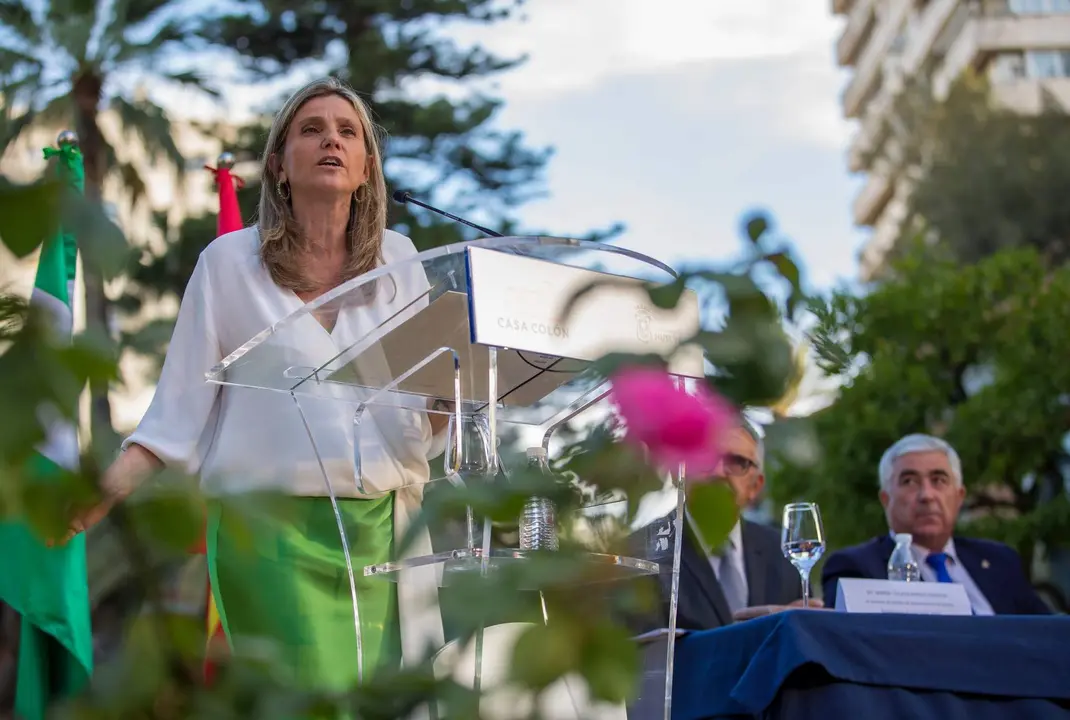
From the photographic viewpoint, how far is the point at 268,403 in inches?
89.4

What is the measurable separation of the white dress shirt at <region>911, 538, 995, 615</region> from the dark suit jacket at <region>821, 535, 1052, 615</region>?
35mm

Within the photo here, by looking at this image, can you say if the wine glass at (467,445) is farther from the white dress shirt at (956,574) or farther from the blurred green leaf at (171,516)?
the white dress shirt at (956,574)

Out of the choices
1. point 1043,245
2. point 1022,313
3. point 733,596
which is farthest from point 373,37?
point 733,596

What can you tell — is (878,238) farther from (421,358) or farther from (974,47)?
(421,358)

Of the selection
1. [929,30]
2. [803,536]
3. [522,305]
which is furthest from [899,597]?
[929,30]

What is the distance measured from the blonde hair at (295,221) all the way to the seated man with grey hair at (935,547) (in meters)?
2.53

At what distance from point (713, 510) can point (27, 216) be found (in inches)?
13.3

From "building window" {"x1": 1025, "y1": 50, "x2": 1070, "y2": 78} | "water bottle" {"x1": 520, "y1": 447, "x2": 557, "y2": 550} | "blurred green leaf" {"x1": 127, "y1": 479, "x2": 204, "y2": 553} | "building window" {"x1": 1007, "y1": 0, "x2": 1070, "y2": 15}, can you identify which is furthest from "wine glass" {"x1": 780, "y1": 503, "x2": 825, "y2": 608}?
"building window" {"x1": 1007, "y1": 0, "x2": 1070, "y2": 15}

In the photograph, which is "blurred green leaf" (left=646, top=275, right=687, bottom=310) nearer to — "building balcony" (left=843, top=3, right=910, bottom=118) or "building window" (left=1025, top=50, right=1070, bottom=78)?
"building window" (left=1025, top=50, right=1070, bottom=78)

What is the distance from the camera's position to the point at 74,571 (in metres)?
4.20

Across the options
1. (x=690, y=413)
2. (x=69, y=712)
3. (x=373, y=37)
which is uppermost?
(x=373, y=37)

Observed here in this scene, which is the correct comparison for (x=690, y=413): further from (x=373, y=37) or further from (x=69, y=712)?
(x=373, y=37)

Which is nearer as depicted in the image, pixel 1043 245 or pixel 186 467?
pixel 186 467

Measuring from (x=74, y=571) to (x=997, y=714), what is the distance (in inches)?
105
